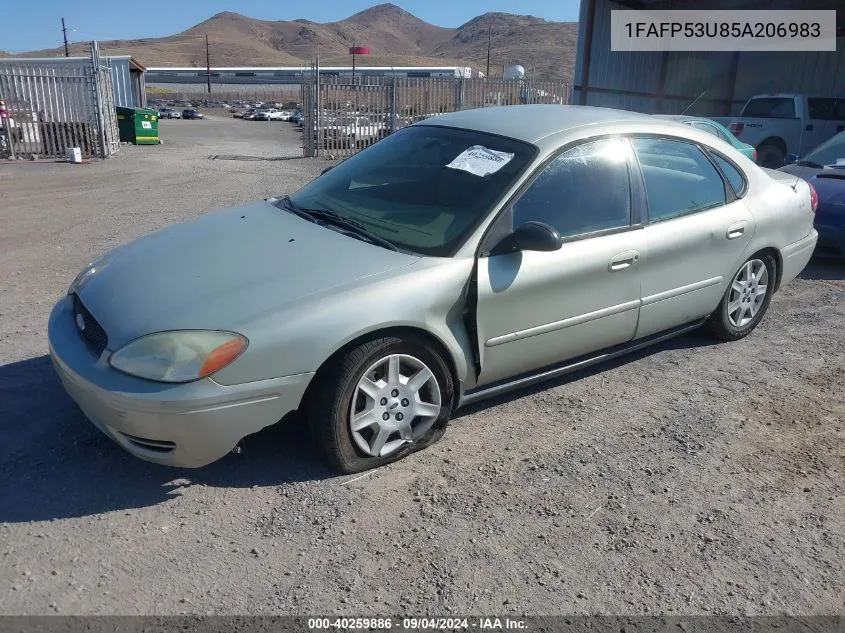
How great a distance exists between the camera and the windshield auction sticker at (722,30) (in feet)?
65.8

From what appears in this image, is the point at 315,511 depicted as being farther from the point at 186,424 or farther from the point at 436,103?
the point at 436,103

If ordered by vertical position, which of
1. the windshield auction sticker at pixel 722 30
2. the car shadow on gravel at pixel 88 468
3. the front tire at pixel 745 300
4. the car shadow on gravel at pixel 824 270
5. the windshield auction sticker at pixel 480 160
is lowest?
the car shadow on gravel at pixel 824 270

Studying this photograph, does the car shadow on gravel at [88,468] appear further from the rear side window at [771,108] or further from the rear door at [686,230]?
the rear side window at [771,108]

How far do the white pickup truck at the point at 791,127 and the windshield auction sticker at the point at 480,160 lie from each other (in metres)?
13.1

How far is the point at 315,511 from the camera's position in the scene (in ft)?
9.80

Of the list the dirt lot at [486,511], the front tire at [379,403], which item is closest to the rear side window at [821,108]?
the dirt lot at [486,511]

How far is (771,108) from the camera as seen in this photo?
15.5m

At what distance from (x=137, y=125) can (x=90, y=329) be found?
70.7 feet

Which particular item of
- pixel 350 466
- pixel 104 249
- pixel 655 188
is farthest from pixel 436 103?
pixel 350 466

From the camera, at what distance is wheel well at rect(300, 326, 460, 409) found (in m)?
3.07

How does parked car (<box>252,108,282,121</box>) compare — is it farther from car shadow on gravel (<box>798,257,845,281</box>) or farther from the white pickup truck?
car shadow on gravel (<box>798,257,845,281</box>)

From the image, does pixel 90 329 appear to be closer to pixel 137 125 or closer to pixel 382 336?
pixel 382 336

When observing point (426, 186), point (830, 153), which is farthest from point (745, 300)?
point (830, 153)

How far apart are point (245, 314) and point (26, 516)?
4.01 feet
